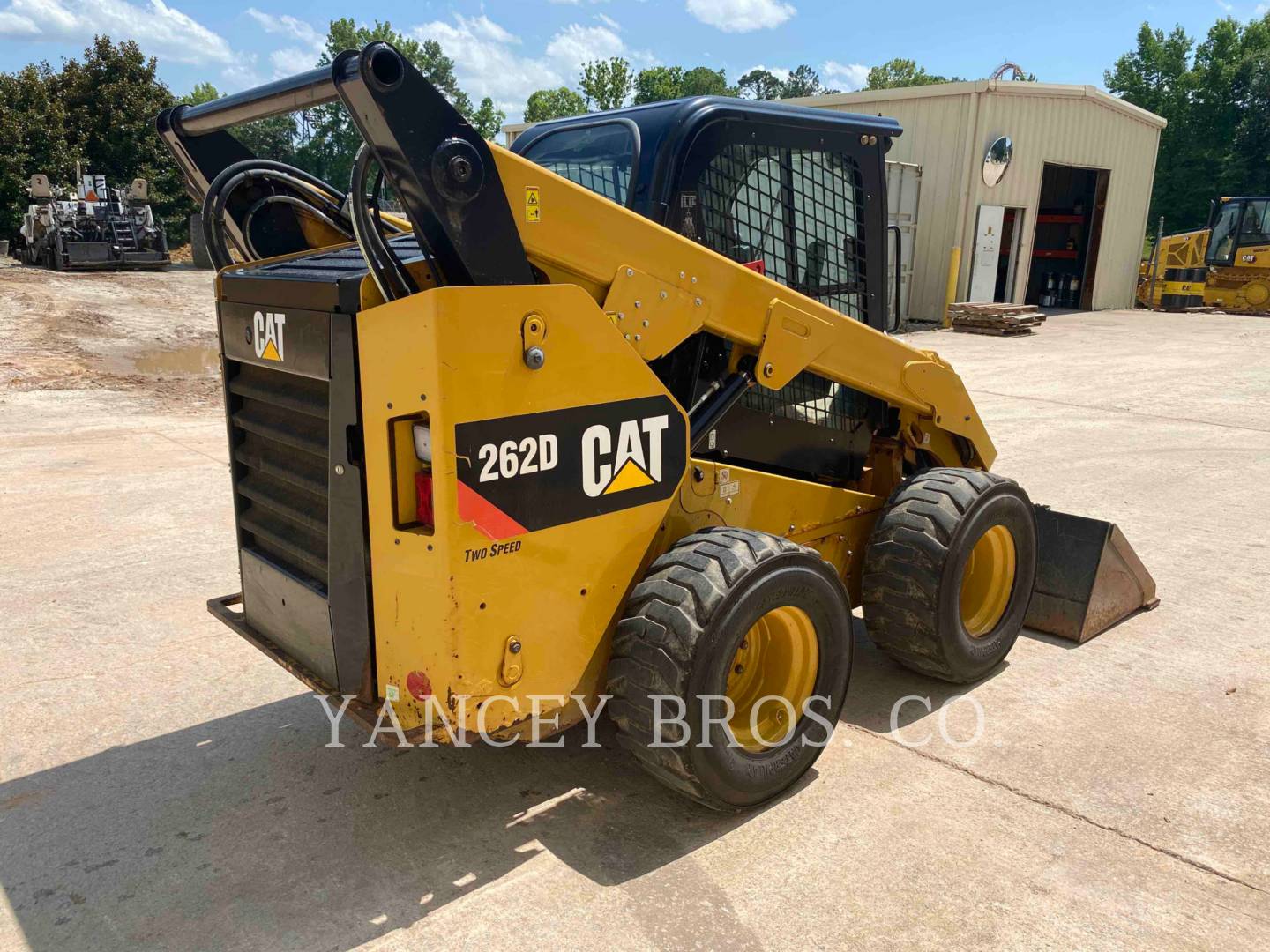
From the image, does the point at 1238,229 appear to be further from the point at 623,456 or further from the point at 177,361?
the point at 623,456

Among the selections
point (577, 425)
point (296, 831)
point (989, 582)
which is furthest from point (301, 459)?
point (989, 582)

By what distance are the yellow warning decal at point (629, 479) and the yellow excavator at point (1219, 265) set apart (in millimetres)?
24045

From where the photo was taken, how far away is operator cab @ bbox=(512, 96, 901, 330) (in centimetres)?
323

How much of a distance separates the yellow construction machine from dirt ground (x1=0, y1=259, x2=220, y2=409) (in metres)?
8.38

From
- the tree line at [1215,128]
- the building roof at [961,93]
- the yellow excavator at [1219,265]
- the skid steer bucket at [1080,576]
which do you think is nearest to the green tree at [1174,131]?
the tree line at [1215,128]

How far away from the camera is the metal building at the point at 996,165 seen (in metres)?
18.4

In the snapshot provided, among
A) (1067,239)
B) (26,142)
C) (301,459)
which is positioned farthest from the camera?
(26,142)

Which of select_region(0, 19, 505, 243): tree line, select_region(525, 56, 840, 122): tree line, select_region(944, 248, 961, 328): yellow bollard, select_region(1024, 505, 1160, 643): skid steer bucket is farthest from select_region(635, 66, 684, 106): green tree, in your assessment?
select_region(1024, 505, 1160, 643): skid steer bucket

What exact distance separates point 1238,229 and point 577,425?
24992mm

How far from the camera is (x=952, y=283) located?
19094 mm

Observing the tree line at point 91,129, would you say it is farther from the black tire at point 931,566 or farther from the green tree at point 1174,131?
the green tree at point 1174,131

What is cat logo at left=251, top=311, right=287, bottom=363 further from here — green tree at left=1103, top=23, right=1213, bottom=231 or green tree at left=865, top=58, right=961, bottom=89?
green tree at left=865, top=58, right=961, bottom=89

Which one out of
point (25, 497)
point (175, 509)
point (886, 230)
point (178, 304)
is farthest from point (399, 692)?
point (178, 304)

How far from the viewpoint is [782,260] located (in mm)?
3691
